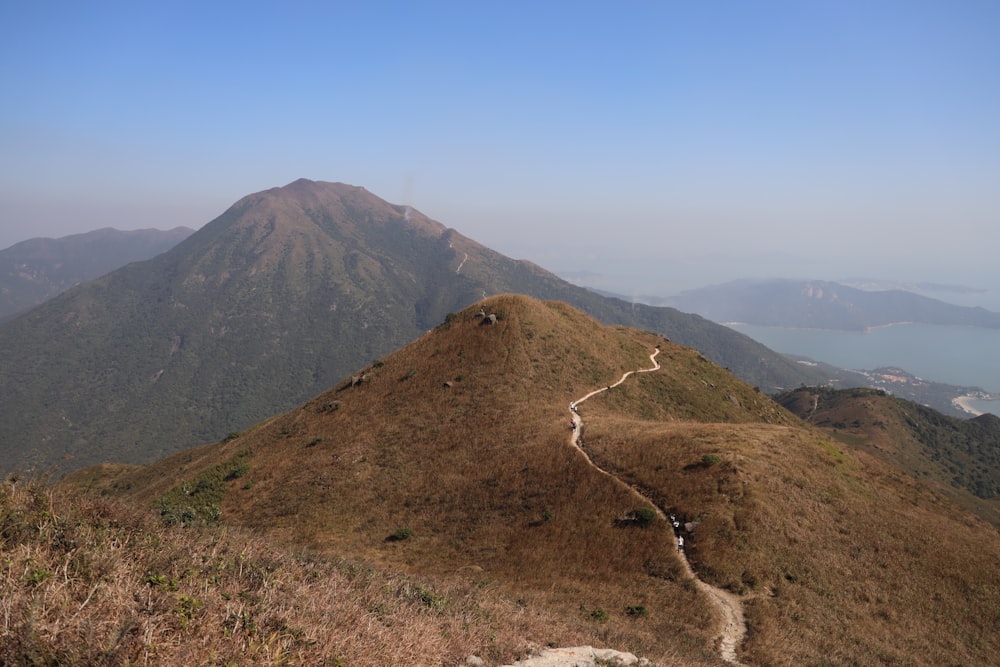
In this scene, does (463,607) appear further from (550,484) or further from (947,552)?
(947,552)

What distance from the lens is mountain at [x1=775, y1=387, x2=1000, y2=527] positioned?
9312cm

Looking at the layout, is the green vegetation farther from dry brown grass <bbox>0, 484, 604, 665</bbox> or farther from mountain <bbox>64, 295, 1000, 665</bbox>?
dry brown grass <bbox>0, 484, 604, 665</bbox>

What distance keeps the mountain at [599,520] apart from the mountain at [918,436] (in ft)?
211

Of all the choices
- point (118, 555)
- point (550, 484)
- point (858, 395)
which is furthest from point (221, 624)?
point (858, 395)

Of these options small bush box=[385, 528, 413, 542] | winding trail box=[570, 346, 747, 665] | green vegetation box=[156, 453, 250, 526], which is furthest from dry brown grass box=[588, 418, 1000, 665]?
green vegetation box=[156, 453, 250, 526]

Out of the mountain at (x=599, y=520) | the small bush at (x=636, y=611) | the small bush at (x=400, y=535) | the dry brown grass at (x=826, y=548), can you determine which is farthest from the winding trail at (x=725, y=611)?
the small bush at (x=400, y=535)

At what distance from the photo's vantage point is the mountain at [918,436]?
93.1 metres

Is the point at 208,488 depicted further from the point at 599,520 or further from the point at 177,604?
the point at 177,604

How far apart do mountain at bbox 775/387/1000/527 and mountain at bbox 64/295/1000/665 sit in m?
64.3

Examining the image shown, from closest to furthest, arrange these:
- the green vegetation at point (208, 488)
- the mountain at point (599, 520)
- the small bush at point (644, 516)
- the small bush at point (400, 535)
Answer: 1. the mountain at point (599, 520)
2. the small bush at point (644, 516)
3. the small bush at point (400, 535)
4. the green vegetation at point (208, 488)

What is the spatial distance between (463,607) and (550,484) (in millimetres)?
19726

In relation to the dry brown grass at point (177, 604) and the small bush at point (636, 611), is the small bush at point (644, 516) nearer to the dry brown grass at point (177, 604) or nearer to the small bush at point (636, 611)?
the small bush at point (636, 611)

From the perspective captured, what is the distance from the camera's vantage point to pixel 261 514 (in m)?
36.0

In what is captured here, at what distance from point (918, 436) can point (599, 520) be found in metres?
126
